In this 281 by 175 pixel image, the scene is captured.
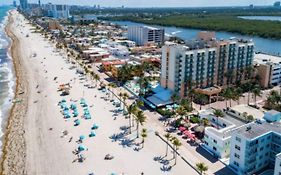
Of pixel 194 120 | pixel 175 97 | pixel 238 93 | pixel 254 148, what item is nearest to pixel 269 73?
pixel 238 93

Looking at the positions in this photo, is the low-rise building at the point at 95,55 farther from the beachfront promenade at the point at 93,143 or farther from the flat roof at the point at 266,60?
the flat roof at the point at 266,60

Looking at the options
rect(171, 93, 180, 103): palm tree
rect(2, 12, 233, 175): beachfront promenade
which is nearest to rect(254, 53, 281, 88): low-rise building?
rect(171, 93, 180, 103): palm tree

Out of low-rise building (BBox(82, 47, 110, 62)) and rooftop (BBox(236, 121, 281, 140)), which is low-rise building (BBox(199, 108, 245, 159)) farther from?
low-rise building (BBox(82, 47, 110, 62))

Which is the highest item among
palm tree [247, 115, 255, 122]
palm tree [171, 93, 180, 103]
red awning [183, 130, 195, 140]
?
palm tree [171, 93, 180, 103]

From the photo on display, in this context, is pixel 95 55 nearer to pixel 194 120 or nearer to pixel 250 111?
pixel 194 120

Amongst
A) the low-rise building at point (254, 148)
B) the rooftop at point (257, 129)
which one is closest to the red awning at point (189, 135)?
the low-rise building at point (254, 148)

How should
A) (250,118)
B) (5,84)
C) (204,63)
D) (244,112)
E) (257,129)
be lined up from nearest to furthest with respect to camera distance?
(257,129), (250,118), (244,112), (204,63), (5,84)

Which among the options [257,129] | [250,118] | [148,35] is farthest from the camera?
[148,35]
